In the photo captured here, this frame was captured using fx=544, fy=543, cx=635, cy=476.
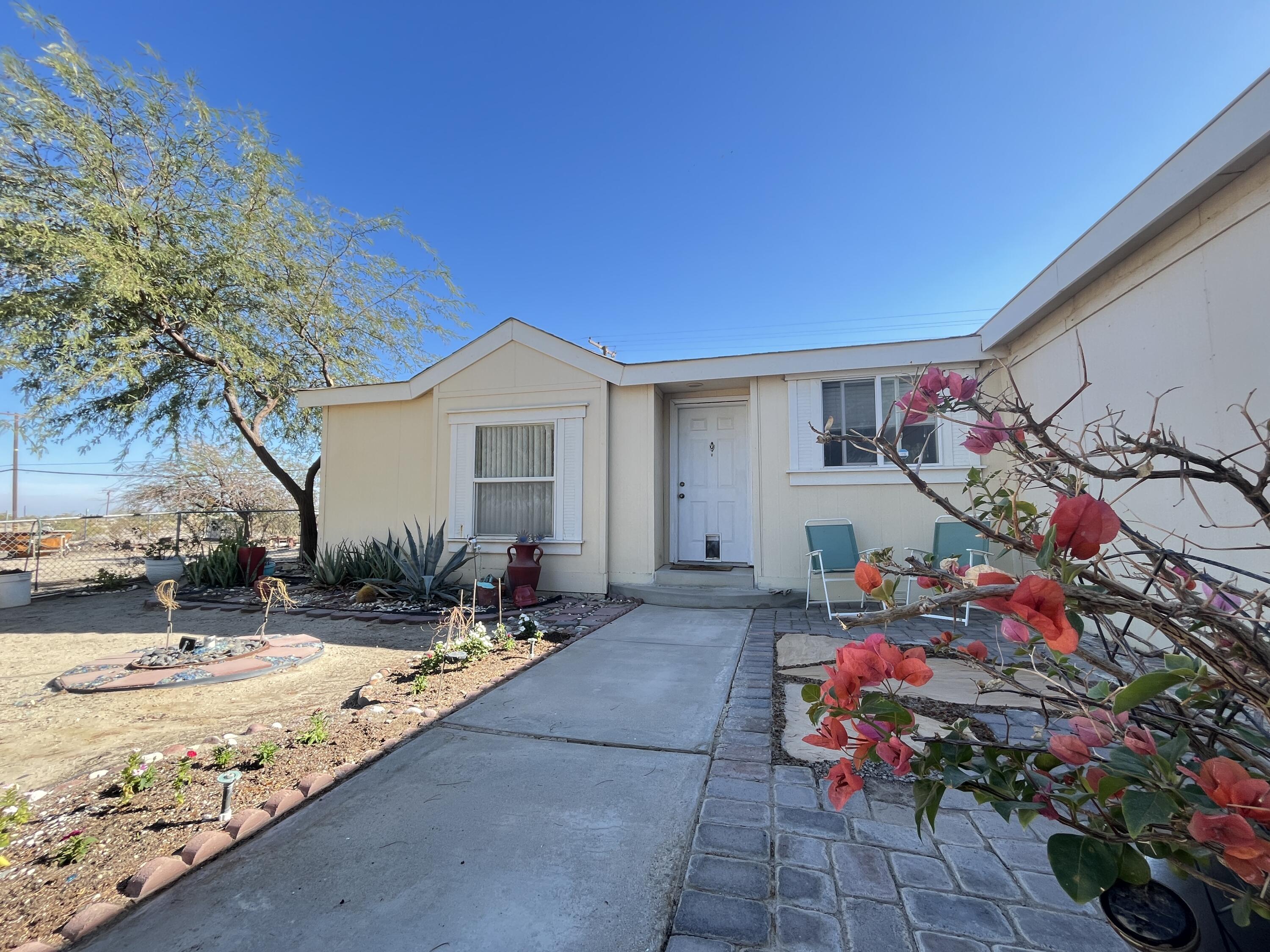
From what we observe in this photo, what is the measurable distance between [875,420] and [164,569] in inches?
384

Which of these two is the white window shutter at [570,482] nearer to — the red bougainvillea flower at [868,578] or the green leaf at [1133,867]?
the red bougainvillea flower at [868,578]

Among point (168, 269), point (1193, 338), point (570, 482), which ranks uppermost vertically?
point (168, 269)

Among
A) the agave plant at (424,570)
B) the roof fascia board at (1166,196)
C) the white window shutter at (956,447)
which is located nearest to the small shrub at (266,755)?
the agave plant at (424,570)

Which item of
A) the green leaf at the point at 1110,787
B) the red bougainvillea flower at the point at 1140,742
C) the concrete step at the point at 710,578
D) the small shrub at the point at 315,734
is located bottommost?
the small shrub at the point at 315,734

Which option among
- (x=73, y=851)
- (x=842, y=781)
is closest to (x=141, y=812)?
(x=73, y=851)

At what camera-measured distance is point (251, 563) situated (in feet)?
25.3

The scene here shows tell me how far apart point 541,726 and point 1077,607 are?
243 cm

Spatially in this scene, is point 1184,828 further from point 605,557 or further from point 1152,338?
point 605,557

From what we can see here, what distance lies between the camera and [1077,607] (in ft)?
2.24

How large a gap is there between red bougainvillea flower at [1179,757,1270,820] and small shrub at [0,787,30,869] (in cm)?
283

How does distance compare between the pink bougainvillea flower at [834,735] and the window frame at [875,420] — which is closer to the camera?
the pink bougainvillea flower at [834,735]

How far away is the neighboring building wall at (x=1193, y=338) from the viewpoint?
2.71 metres

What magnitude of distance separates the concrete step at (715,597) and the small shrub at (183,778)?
4144 millimetres

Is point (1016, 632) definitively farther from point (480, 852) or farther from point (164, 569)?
point (164, 569)
